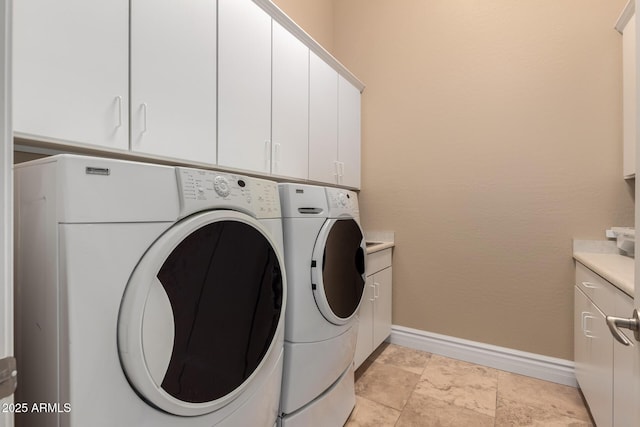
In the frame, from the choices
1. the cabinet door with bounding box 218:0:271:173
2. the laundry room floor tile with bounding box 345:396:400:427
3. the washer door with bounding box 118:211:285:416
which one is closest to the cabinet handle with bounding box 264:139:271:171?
the cabinet door with bounding box 218:0:271:173

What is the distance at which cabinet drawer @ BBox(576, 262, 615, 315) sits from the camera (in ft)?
3.89

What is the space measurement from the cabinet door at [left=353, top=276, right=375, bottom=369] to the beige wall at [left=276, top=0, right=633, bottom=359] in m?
0.50

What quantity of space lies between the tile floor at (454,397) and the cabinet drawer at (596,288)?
2.25 ft

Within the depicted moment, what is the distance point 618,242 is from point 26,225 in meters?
2.58

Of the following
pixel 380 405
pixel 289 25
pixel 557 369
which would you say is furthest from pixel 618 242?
pixel 289 25

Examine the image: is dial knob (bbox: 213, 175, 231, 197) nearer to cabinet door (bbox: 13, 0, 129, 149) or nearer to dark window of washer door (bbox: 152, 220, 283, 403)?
dark window of washer door (bbox: 152, 220, 283, 403)

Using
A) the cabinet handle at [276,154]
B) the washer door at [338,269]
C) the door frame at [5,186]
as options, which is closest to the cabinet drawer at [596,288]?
the washer door at [338,269]

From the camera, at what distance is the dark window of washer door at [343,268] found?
1.32 meters

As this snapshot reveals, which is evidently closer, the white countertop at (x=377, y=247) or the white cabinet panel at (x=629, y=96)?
the white cabinet panel at (x=629, y=96)

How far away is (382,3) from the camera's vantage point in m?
2.51

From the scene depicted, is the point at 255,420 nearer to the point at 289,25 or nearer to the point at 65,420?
the point at 65,420

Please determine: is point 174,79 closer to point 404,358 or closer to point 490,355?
point 404,358

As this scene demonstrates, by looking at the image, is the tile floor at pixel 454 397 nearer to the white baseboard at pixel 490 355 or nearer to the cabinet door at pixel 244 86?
the white baseboard at pixel 490 355

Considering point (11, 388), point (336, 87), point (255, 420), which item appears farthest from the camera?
point (336, 87)
